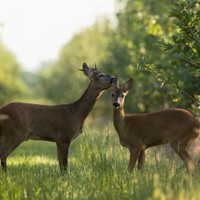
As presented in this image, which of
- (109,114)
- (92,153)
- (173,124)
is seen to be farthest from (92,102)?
(109,114)

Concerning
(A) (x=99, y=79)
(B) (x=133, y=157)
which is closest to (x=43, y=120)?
(A) (x=99, y=79)

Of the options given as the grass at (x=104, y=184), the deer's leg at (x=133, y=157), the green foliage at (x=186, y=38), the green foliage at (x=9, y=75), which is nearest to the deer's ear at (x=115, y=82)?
the green foliage at (x=186, y=38)

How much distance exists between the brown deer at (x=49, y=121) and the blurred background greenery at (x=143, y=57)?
881 millimetres

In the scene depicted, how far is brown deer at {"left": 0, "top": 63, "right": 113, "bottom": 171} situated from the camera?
10.6 meters

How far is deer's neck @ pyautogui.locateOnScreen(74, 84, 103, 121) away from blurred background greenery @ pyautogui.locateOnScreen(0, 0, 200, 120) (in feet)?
2.90

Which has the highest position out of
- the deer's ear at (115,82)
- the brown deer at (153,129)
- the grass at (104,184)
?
the deer's ear at (115,82)

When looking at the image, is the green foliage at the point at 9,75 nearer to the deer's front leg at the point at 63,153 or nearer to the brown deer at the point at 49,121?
the brown deer at the point at 49,121

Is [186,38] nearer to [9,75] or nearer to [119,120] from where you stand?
[119,120]

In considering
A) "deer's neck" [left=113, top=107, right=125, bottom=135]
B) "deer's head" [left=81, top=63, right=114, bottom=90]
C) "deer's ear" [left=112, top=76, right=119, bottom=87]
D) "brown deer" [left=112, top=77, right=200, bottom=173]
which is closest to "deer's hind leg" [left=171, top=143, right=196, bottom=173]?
"brown deer" [left=112, top=77, right=200, bottom=173]

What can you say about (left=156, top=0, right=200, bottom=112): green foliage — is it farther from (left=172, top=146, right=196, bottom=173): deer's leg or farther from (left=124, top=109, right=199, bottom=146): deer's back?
(left=172, top=146, right=196, bottom=173): deer's leg

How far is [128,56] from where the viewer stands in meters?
29.5

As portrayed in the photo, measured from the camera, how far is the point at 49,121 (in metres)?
11.0

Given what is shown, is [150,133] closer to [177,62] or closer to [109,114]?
[177,62]

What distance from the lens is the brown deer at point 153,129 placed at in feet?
33.1
